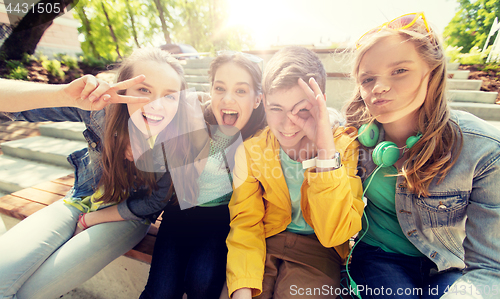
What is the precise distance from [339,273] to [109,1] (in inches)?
793

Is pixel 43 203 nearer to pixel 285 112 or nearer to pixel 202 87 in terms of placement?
pixel 285 112

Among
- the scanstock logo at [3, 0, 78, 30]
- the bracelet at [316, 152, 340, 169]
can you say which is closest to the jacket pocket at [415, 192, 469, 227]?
the bracelet at [316, 152, 340, 169]

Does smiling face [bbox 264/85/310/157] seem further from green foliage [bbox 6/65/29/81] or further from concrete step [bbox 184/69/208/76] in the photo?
green foliage [bbox 6/65/29/81]

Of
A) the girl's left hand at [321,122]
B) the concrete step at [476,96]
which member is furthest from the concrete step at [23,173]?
the concrete step at [476,96]

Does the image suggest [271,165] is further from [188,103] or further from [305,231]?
[188,103]

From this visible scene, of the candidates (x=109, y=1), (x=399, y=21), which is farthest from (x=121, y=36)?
(x=399, y=21)

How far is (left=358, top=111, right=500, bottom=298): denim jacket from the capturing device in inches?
44.0

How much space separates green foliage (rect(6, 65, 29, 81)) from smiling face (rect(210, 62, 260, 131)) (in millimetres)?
9687

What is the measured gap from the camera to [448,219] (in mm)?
1249

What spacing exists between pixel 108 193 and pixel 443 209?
86.9 inches

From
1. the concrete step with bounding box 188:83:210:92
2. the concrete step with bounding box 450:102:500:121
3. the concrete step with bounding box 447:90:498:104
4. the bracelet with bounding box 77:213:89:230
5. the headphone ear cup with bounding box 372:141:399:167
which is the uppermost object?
the headphone ear cup with bounding box 372:141:399:167

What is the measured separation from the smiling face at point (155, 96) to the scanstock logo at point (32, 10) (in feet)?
25.5

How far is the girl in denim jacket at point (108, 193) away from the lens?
1488mm

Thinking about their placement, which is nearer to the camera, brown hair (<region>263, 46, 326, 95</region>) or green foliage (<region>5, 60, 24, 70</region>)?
brown hair (<region>263, 46, 326, 95</region>)
